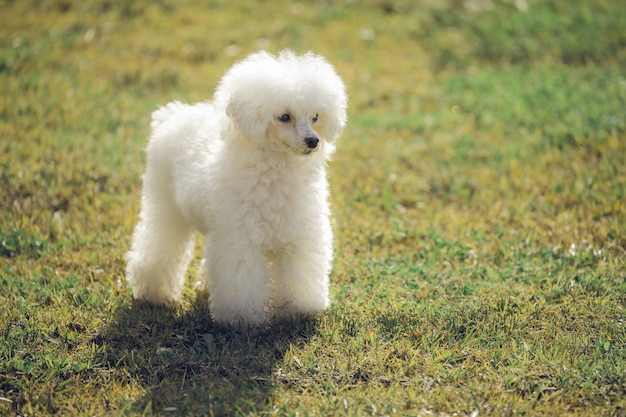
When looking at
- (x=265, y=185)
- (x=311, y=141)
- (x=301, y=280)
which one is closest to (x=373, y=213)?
(x=301, y=280)

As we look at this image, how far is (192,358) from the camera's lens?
4.47 m

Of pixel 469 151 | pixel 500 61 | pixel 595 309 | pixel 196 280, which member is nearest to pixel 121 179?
pixel 196 280

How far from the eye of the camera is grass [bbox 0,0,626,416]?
4238mm

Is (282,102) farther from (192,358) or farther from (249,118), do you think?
(192,358)

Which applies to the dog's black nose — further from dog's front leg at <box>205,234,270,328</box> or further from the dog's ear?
dog's front leg at <box>205,234,270,328</box>

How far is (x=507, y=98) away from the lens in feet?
31.4

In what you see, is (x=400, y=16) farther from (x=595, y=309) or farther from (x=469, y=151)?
(x=595, y=309)

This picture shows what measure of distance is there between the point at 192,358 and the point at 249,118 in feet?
4.67

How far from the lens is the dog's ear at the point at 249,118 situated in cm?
448

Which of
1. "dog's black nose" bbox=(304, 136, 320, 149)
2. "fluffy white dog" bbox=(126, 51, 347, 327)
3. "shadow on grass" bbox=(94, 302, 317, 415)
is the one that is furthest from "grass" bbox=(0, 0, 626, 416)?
"dog's black nose" bbox=(304, 136, 320, 149)

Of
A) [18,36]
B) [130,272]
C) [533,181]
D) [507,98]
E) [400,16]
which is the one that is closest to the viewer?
[130,272]

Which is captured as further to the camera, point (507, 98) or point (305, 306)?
point (507, 98)

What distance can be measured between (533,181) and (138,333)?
4.23 meters

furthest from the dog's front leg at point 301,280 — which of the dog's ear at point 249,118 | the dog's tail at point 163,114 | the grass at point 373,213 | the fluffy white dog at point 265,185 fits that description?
the dog's tail at point 163,114
